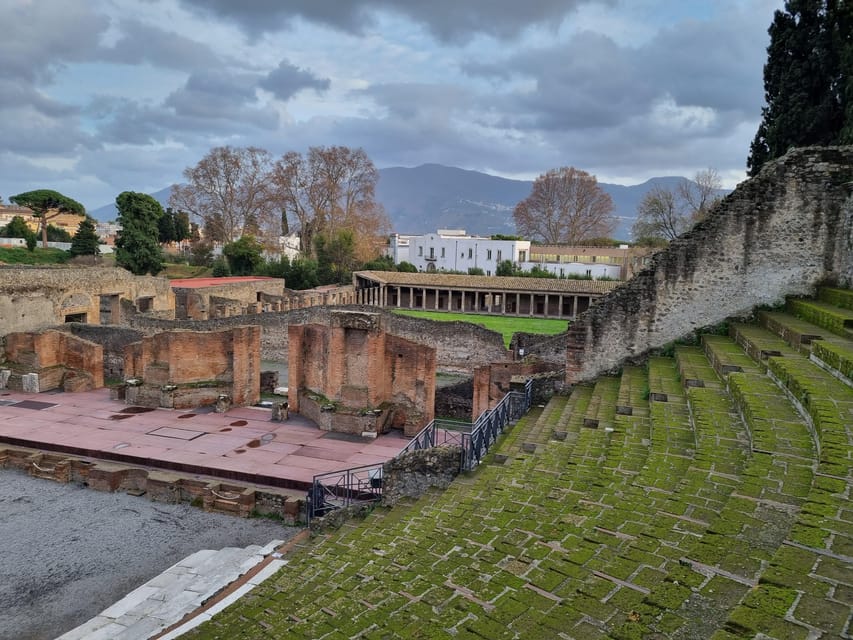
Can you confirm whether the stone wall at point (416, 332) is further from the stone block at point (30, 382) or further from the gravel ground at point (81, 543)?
the gravel ground at point (81, 543)

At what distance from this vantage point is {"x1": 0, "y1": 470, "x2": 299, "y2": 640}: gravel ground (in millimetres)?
8523

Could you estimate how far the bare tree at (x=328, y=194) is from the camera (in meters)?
56.3

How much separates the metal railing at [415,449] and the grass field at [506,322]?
2439 cm

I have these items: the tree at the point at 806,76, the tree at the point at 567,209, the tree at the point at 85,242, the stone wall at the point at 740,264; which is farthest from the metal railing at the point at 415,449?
the tree at the point at 567,209

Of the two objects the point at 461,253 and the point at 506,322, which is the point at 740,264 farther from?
the point at 461,253

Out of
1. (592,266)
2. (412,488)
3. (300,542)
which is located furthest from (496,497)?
(592,266)

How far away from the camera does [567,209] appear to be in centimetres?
7438

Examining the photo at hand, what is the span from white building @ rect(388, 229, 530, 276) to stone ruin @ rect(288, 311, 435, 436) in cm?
4768

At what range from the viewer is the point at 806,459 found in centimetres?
555

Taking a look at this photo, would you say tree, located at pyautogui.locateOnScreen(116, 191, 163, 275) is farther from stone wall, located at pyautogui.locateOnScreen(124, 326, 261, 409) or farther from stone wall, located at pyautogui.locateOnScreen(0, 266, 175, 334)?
stone wall, located at pyautogui.locateOnScreen(124, 326, 261, 409)

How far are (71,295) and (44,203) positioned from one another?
32.4 meters

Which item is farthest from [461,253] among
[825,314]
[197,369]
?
[825,314]

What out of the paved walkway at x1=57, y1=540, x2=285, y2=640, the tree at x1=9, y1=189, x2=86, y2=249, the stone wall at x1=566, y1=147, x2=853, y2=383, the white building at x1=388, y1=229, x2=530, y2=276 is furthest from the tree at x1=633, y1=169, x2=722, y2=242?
the tree at x1=9, y1=189, x2=86, y2=249

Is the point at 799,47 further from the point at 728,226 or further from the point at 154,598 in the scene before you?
the point at 154,598
